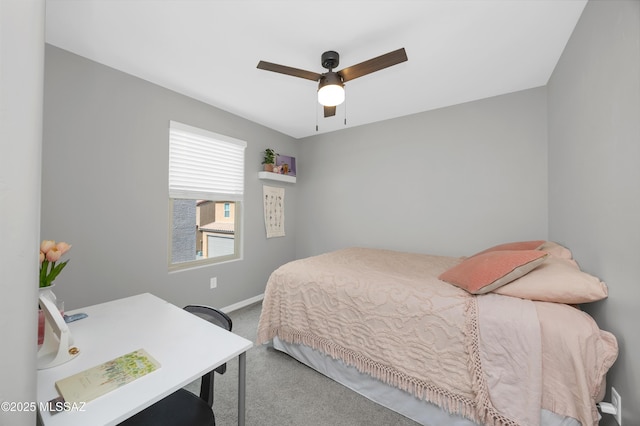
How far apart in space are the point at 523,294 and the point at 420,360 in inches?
27.5

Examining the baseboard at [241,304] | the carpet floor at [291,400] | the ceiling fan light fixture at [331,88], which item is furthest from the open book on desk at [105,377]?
the baseboard at [241,304]

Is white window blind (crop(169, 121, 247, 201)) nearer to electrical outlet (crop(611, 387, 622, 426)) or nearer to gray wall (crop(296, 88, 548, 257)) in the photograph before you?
gray wall (crop(296, 88, 548, 257))

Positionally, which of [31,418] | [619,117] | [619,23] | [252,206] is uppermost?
[619,23]

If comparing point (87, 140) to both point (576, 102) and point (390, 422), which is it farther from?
point (576, 102)

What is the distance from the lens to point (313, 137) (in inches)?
159

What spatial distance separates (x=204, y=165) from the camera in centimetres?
290

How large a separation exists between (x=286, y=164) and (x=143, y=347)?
10.2 feet

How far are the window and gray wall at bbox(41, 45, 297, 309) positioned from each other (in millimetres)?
120

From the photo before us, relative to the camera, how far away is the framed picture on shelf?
3.78m

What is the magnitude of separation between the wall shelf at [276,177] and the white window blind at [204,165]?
295mm

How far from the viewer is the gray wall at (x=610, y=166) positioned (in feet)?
3.46

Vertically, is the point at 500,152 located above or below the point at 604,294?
above

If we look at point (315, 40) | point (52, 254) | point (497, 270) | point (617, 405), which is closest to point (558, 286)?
point (497, 270)

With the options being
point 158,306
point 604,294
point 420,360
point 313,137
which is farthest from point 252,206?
point 604,294
